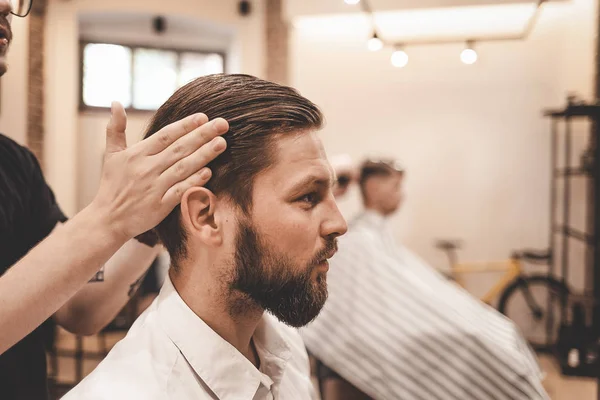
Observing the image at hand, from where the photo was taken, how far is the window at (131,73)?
219 inches

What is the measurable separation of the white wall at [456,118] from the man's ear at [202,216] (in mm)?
4577

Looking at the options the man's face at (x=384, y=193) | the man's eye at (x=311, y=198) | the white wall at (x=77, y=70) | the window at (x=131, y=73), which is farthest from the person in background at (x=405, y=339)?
the window at (x=131, y=73)

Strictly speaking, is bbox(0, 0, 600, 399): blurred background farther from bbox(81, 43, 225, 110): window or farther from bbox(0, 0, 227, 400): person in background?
bbox(0, 0, 227, 400): person in background

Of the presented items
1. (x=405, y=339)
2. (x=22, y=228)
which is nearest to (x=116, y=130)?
(x=22, y=228)

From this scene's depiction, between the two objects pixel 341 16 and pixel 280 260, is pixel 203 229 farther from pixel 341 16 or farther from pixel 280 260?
pixel 341 16

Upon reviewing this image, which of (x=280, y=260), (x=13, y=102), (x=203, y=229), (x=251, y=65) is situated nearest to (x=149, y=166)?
(x=203, y=229)

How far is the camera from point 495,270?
5289 mm

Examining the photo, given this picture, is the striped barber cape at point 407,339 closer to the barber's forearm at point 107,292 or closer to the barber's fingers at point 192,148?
the barber's forearm at point 107,292

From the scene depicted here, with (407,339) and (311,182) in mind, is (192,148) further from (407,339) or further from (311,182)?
(407,339)

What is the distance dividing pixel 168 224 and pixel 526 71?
16.4 feet

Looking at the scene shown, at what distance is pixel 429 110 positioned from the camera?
17.8 ft

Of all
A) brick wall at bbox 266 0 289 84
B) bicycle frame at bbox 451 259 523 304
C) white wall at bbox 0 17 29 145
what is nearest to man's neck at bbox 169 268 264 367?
white wall at bbox 0 17 29 145

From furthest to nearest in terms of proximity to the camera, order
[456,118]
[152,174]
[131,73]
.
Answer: [131,73], [456,118], [152,174]

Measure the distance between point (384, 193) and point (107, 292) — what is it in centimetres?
203
